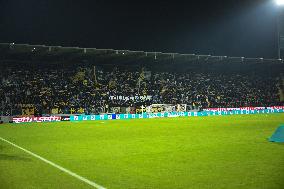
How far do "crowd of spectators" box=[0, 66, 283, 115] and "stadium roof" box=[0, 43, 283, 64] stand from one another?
6.58 ft

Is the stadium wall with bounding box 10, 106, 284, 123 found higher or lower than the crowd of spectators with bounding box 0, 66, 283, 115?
lower

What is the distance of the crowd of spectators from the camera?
42531mm

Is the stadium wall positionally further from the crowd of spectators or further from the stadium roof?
the stadium roof

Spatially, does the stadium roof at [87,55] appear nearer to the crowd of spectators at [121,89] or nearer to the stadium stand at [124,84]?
the stadium stand at [124,84]

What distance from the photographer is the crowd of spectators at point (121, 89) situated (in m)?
42.5

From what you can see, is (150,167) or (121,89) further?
(121,89)

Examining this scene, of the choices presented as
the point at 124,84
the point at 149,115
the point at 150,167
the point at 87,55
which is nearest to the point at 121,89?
the point at 124,84

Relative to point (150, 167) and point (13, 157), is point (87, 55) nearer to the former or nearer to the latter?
point (13, 157)

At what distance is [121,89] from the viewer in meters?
49.7

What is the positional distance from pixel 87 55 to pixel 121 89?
263 inches

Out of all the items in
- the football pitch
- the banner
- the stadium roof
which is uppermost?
the stadium roof

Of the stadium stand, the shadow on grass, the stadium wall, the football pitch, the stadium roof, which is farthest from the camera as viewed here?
the stadium stand

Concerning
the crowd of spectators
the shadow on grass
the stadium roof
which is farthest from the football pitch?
the stadium roof

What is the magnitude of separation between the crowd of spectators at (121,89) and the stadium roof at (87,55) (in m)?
2.01
